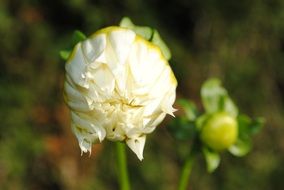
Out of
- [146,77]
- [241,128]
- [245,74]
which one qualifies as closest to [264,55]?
[245,74]

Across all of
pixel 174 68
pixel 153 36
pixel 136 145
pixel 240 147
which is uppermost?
pixel 153 36

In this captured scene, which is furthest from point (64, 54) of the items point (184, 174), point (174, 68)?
point (174, 68)

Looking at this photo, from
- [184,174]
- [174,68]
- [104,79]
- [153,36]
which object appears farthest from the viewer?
[174,68]

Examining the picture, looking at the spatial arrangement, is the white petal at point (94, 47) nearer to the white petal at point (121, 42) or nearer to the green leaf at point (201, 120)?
the white petal at point (121, 42)

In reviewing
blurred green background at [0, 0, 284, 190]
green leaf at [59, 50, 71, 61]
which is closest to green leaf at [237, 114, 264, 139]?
green leaf at [59, 50, 71, 61]

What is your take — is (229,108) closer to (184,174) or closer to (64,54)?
(184,174)

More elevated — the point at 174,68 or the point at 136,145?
the point at 136,145

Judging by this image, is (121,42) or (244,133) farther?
(244,133)
